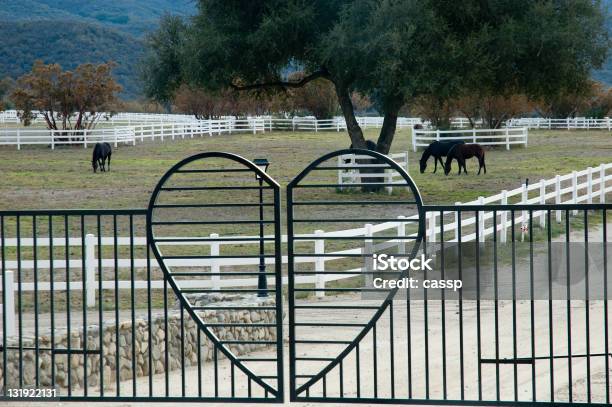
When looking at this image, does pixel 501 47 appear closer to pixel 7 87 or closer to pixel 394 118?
pixel 394 118

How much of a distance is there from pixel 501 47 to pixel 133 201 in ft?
34.3

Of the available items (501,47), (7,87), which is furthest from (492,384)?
(7,87)

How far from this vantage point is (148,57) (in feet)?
116

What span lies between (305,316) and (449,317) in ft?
5.34

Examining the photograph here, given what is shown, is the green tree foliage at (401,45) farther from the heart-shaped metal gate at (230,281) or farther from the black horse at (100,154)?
the heart-shaped metal gate at (230,281)

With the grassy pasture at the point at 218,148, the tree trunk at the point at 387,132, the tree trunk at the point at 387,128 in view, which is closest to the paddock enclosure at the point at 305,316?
the grassy pasture at the point at 218,148

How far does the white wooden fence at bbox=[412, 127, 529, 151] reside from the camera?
48.7 m

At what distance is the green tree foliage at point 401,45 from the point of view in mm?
28969

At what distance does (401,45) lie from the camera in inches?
1125

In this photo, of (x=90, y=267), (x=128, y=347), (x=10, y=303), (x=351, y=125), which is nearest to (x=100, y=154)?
(x=351, y=125)

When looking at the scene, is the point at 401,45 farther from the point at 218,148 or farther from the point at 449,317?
the point at 218,148

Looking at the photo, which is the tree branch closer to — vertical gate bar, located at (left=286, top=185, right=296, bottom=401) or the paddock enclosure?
the paddock enclosure

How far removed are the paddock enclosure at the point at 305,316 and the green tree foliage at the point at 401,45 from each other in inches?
382

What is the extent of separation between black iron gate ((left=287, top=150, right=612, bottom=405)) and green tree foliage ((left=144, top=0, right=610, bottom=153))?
9.10m
